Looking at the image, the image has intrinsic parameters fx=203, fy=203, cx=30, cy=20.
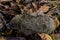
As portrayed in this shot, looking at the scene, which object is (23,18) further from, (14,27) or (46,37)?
(46,37)

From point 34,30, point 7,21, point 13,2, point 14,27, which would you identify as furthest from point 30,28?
point 13,2

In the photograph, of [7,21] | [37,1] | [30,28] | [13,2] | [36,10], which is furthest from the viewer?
[37,1]

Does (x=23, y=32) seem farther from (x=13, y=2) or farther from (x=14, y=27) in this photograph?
(x=13, y=2)

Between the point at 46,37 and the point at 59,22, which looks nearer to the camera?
the point at 46,37

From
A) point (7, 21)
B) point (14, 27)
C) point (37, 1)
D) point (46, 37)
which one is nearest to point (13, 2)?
point (37, 1)

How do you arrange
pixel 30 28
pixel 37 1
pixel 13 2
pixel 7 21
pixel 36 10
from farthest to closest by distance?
pixel 37 1 < pixel 13 2 < pixel 36 10 < pixel 7 21 < pixel 30 28

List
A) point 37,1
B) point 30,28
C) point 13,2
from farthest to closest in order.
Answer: point 37,1, point 13,2, point 30,28

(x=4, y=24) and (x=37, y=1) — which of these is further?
(x=37, y=1)

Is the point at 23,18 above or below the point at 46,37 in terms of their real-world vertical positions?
above

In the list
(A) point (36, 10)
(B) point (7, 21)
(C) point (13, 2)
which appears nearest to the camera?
(B) point (7, 21)
